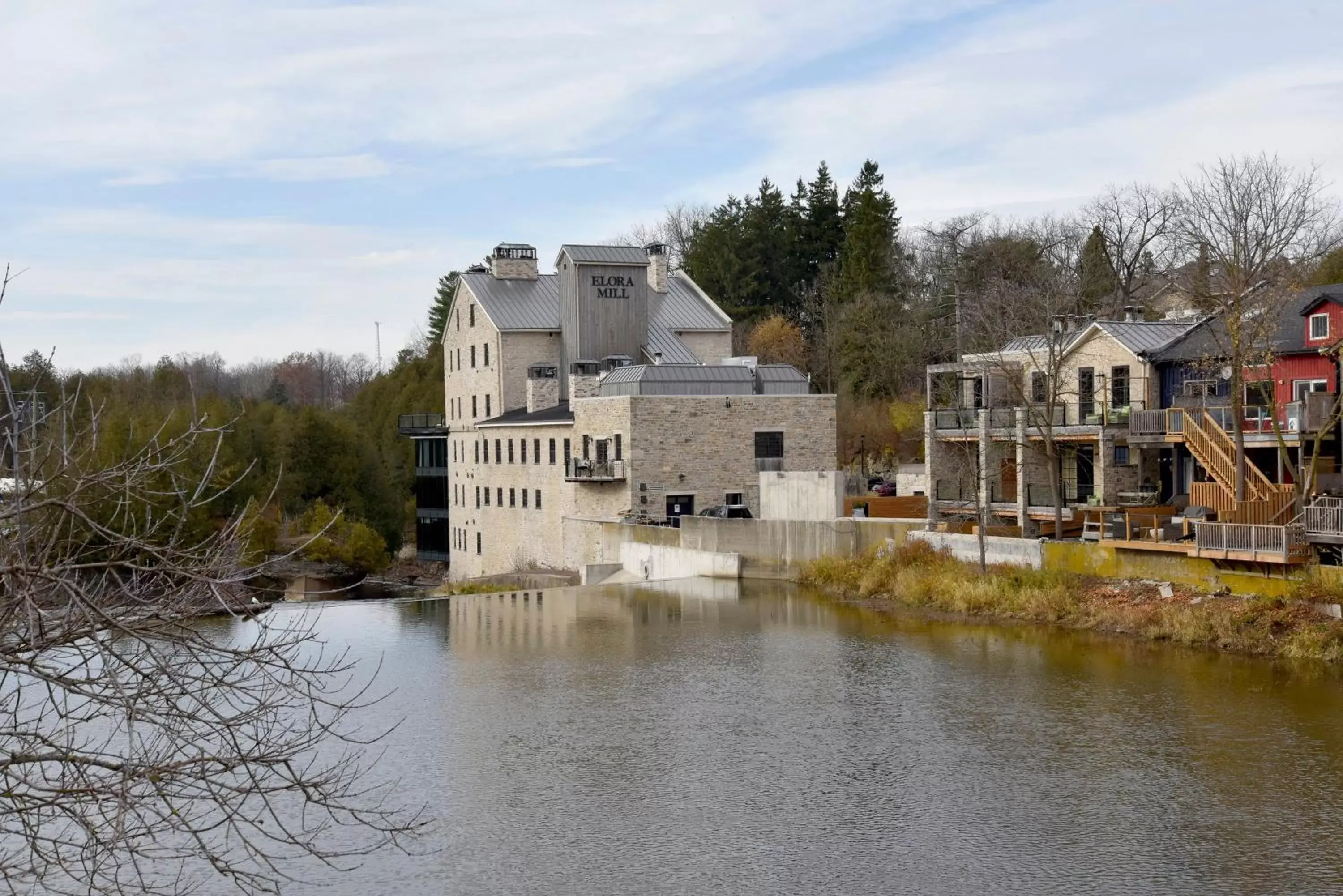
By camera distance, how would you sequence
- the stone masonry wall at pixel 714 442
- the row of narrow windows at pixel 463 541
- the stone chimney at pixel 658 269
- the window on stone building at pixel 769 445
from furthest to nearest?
the stone chimney at pixel 658 269 → the row of narrow windows at pixel 463 541 → the window on stone building at pixel 769 445 → the stone masonry wall at pixel 714 442

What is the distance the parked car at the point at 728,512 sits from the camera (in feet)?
143

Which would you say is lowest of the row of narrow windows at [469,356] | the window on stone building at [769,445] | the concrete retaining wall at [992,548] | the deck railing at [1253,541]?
the concrete retaining wall at [992,548]

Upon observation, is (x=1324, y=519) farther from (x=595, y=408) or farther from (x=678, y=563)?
(x=595, y=408)

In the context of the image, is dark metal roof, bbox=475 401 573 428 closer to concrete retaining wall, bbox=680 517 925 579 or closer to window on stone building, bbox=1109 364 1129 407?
concrete retaining wall, bbox=680 517 925 579

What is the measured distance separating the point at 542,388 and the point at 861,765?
105ft

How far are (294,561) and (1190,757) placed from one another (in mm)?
38853

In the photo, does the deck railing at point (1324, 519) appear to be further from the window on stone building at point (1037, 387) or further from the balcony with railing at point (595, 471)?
the balcony with railing at point (595, 471)

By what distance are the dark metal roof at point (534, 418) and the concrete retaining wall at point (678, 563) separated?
553cm

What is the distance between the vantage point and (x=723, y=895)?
16.0 meters

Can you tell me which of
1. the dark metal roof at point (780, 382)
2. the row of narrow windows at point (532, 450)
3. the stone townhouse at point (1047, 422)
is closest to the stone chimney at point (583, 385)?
the row of narrow windows at point (532, 450)

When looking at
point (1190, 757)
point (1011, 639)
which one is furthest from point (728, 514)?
point (1190, 757)

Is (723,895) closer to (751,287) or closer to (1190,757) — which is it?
(1190,757)

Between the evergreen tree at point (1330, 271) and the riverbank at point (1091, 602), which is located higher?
the evergreen tree at point (1330, 271)

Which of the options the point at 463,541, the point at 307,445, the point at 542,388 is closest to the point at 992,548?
the point at 542,388
